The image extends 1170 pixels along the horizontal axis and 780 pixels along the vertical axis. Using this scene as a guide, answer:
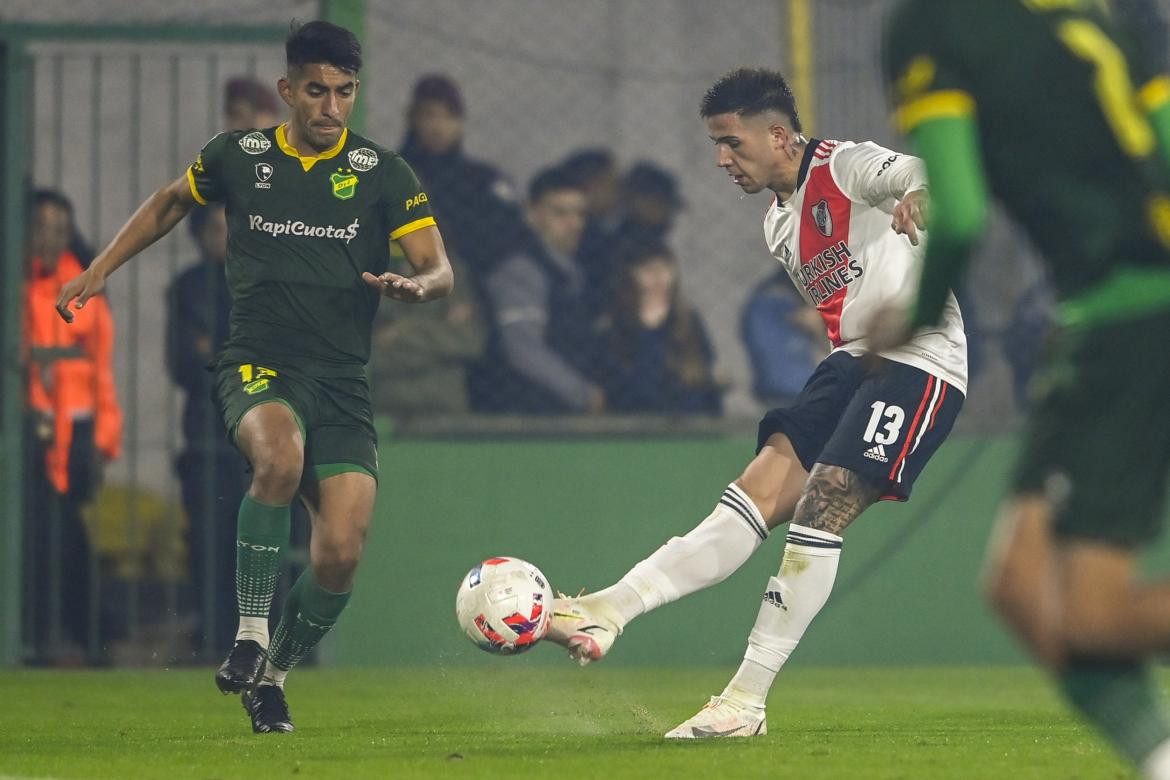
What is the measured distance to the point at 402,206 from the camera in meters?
6.84

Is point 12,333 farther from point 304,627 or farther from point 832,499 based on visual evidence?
point 832,499

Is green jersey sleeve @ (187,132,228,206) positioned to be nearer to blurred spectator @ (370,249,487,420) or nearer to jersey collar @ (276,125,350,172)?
jersey collar @ (276,125,350,172)

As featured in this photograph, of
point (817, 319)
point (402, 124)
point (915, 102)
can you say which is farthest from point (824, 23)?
point (915, 102)

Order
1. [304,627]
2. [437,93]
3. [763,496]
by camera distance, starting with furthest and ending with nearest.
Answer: [437,93] < [304,627] < [763,496]

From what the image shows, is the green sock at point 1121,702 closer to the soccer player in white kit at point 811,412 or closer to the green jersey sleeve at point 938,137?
the green jersey sleeve at point 938,137

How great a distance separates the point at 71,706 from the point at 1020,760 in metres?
4.04

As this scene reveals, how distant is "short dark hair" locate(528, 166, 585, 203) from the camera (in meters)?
10.5

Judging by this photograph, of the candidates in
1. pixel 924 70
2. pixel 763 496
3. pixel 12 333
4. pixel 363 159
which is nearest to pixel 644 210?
pixel 12 333

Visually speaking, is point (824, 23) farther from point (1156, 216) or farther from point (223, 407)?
point (1156, 216)

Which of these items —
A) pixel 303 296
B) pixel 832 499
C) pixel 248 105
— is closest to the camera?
pixel 832 499

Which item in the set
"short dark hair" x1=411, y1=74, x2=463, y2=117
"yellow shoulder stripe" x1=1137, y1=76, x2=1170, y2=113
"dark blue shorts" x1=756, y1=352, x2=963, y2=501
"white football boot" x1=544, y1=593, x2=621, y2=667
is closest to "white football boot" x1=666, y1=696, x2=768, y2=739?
"white football boot" x1=544, y1=593, x2=621, y2=667

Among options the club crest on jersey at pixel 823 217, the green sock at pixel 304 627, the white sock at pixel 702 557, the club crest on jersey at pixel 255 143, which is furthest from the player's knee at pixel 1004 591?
the club crest on jersey at pixel 255 143

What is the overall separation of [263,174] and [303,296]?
0.46 meters

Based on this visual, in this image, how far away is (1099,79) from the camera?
363cm
